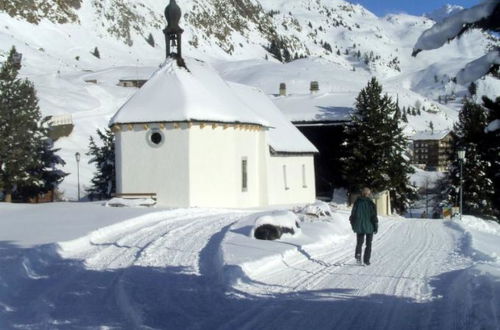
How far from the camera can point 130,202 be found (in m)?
24.8

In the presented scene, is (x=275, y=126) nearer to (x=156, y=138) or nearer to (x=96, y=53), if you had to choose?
(x=156, y=138)

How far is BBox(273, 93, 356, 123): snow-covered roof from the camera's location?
142ft

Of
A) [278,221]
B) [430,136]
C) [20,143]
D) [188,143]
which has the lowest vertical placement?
[278,221]

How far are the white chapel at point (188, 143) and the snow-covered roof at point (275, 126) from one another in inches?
123

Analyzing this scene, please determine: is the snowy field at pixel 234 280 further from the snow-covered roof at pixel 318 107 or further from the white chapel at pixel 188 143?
the snow-covered roof at pixel 318 107

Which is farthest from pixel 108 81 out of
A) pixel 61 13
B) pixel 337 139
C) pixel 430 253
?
pixel 430 253

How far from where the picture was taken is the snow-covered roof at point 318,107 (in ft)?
142

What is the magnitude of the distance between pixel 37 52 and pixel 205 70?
7467cm

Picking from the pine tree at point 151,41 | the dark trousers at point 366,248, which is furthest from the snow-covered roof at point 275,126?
the pine tree at point 151,41

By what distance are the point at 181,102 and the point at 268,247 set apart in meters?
14.7

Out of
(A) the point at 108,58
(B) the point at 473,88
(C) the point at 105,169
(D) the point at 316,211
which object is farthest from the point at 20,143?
(A) the point at 108,58

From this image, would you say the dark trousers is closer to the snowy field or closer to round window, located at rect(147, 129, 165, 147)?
the snowy field

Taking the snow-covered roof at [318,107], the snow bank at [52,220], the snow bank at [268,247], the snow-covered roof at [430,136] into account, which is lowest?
the snow bank at [268,247]

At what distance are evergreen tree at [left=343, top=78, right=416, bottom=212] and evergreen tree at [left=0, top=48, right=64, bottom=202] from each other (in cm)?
1742
